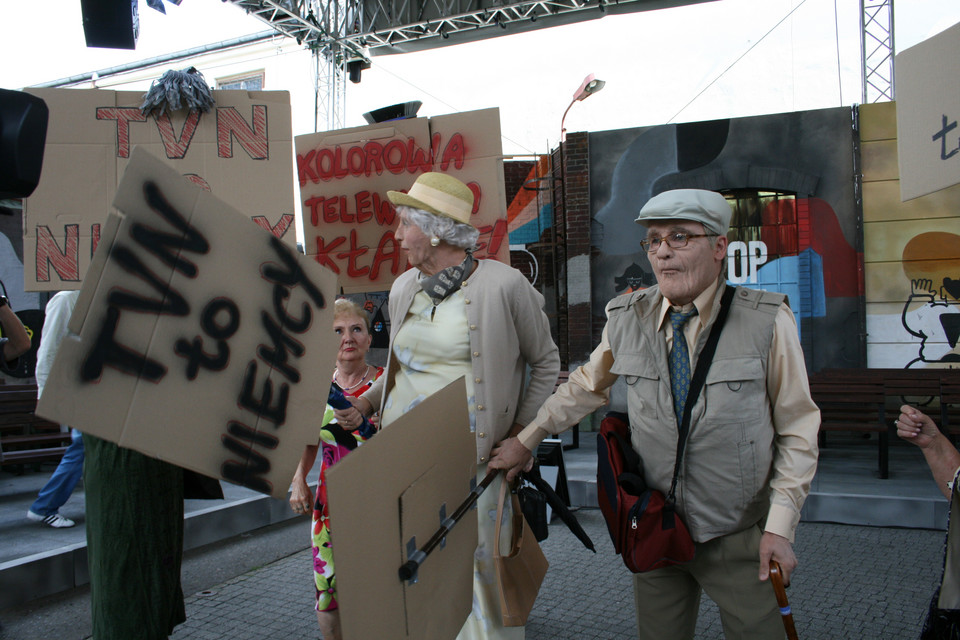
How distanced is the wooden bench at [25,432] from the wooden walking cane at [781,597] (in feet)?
24.0

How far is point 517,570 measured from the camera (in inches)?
107

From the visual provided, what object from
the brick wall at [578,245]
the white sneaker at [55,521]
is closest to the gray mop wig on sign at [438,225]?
the white sneaker at [55,521]

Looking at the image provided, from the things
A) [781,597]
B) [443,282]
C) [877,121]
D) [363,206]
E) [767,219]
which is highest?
[877,121]

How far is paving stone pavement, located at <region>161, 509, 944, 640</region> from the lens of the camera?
395 centimetres

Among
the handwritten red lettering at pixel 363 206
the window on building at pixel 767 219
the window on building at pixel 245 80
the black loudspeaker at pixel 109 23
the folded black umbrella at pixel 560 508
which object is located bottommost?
the folded black umbrella at pixel 560 508

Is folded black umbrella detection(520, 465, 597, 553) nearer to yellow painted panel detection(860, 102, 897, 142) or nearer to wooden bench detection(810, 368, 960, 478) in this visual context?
wooden bench detection(810, 368, 960, 478)

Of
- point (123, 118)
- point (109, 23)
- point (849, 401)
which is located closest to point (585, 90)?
point (849, 401)

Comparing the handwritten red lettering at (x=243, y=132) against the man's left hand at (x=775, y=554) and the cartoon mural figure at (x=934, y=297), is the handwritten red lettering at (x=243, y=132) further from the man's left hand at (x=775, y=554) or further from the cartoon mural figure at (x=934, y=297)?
the cartoon mural figure at (x=934, y=297)

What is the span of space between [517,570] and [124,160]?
7.59 ft

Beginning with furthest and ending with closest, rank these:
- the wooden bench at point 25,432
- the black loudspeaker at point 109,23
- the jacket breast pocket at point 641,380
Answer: the wooden bench at point 25,432 < the black loudspeaker at point 109,23 < the jacket breast pocket at point 641,380

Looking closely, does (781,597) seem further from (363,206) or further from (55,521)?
(55,521)

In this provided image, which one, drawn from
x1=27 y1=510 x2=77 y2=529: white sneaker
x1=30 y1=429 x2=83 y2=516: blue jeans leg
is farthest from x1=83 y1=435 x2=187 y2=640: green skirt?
x1=27 y1=510 x2=77 y2=529: white sneaker

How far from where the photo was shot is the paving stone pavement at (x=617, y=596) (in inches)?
156

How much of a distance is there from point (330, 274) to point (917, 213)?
11.0 m
